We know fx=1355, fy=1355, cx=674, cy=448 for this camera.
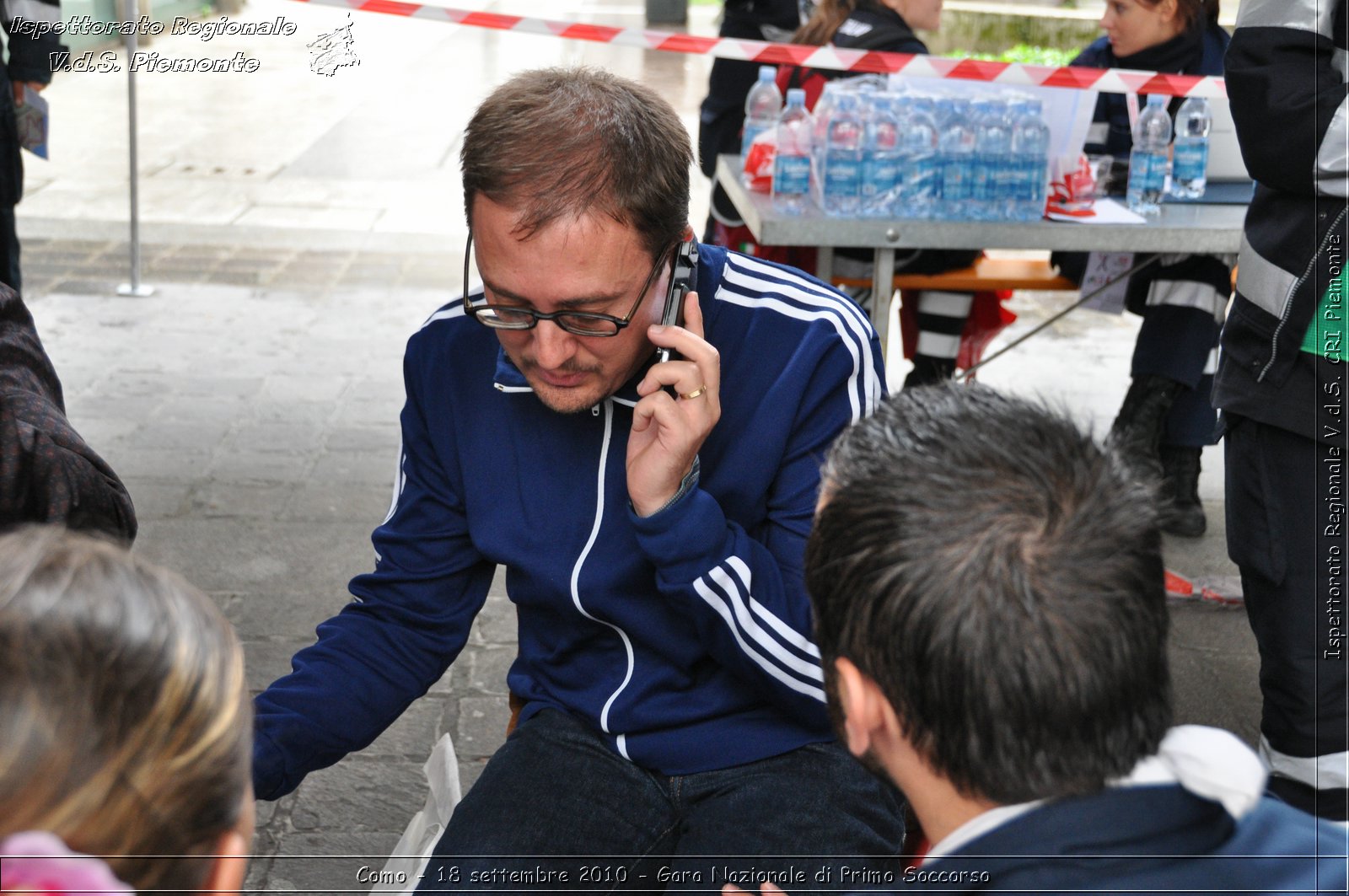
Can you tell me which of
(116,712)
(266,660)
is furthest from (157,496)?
(116,712)

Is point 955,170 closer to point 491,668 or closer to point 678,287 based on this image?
point 491,668

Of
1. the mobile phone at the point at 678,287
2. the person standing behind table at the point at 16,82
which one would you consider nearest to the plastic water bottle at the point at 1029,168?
the mobile phone at the point at 678,287

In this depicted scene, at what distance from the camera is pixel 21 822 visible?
0.91 m

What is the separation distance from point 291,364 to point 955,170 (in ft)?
9.39

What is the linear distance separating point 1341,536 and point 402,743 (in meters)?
1.97

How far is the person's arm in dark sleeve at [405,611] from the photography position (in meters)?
1.82

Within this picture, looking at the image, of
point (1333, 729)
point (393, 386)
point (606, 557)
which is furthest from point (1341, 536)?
point (393, 386)

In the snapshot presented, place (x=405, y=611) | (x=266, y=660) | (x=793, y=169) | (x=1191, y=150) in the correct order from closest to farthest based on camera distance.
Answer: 1. (x=405, y=611)
2. (x=266, y=660)
3. (x=793, y=169)
4. (x=1191, y=150)

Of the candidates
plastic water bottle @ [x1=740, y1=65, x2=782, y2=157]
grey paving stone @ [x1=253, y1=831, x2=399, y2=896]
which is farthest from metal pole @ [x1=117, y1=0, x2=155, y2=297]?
Answer: grey paving stone @ [x1=253, y1=831, x2=399, y2=896]

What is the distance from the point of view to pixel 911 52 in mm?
4387

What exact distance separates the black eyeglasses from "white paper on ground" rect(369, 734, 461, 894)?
2.08 ft

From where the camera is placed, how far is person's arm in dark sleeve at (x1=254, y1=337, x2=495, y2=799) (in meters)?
1.82

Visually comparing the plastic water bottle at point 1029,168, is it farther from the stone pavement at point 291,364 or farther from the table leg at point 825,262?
the stone pavement at point 291,364

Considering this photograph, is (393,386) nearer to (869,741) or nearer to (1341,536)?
(1341,536)
